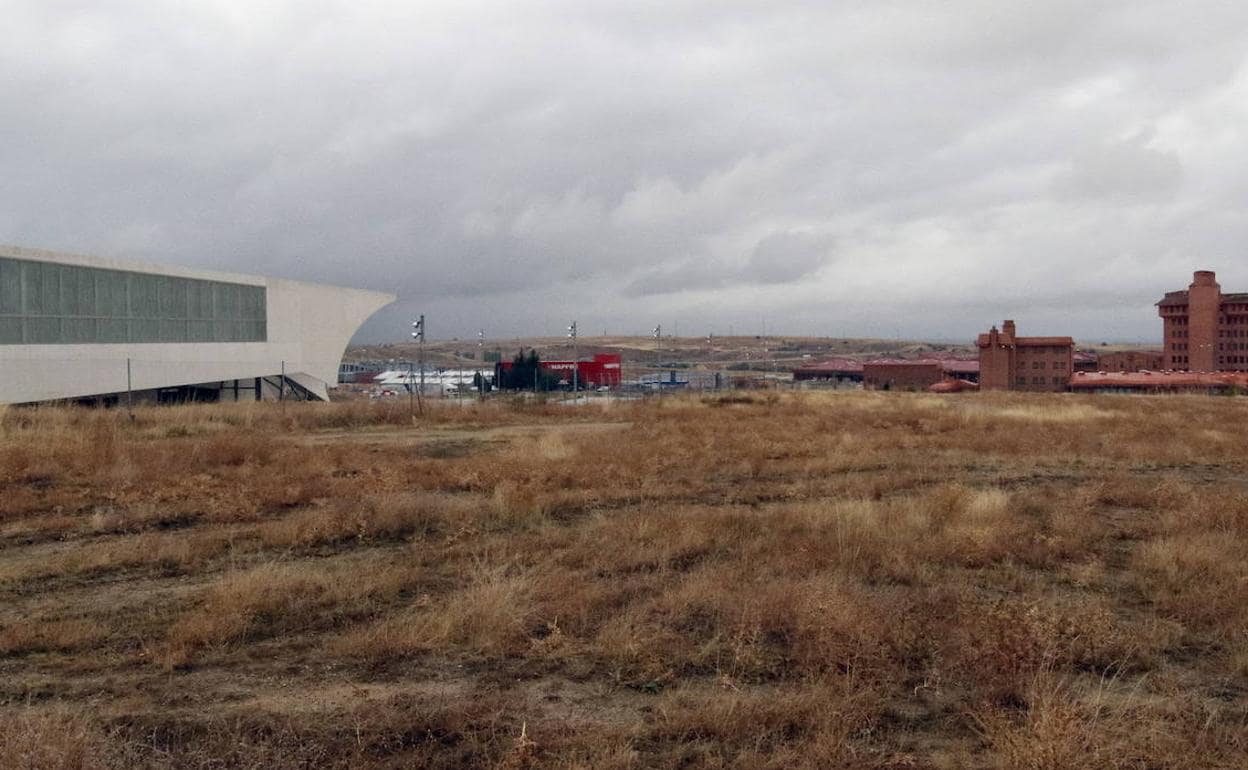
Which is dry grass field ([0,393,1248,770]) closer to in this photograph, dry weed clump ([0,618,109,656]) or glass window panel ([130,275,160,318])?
dry weed clump ([0,618,109,656])

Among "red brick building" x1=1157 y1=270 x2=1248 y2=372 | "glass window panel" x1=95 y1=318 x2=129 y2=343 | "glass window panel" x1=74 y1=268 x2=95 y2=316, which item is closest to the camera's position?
"glass window panel" x1=74 y1=268 x2=95 y2=316

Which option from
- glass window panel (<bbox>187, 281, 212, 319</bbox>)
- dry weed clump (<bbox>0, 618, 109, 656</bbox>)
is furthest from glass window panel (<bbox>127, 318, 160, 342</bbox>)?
dry weed clump (<bbox>0, 618, 109, 656</bbox>)

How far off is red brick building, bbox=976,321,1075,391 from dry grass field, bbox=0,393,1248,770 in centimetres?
6091

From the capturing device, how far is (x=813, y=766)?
4.33 metres

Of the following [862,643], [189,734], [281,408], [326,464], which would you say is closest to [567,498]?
[326,464]

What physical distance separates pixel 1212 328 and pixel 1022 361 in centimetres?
3169

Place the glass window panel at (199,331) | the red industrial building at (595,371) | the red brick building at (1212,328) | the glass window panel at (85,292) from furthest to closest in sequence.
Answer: the red brick building at (1212,328) → the red industrial building at (595,371) → the glass window panel at (199,331) → the glass window panel at (85,292)

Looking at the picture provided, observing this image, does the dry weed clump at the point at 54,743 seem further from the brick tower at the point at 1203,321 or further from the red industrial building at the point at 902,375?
the brick tower at the point at 1203,321

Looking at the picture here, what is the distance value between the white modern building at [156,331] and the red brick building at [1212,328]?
281 feet

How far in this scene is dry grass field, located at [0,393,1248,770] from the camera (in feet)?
15.4

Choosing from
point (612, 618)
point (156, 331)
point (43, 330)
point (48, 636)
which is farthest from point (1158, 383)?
point (48, 636)

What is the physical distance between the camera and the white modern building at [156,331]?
97.4ft

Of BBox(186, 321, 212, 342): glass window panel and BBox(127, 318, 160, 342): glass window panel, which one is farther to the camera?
BBox(186, 321, 212, 342): glass window panel

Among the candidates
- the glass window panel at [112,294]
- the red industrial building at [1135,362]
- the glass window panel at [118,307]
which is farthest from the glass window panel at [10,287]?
the red industrial building at [1135,362]
